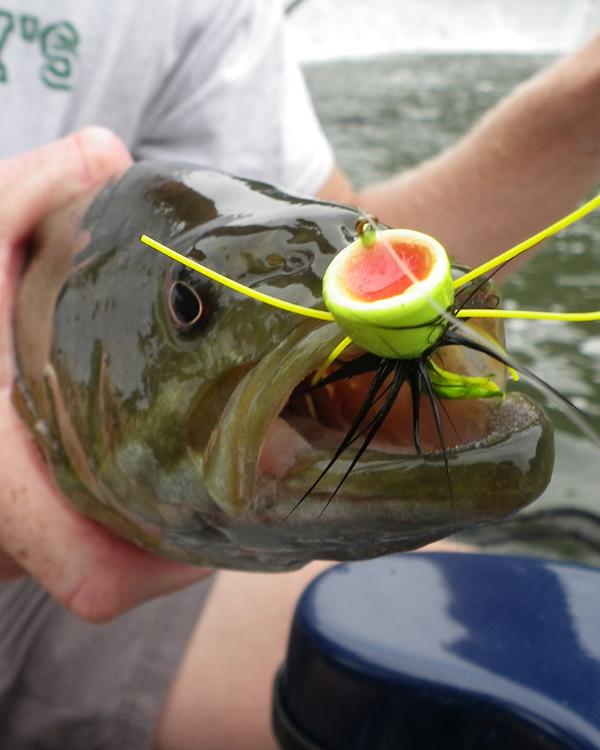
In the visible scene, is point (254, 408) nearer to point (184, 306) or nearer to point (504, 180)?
point (184, 306)

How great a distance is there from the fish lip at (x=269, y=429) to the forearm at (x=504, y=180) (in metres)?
1.54

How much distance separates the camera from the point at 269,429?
0.88 metres

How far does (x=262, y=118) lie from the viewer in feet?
8.18

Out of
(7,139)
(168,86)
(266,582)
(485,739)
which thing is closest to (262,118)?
(168,86)

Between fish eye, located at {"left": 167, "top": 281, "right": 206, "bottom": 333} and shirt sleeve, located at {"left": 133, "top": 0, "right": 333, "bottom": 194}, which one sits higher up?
fish eye, located at {"left": 167, "top": 281, "right": 206, "bottom": 333}

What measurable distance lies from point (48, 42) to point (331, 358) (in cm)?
163

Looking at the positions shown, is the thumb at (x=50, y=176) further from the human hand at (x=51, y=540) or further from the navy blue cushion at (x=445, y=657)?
the navy blue cushion at (x=445, y=657)

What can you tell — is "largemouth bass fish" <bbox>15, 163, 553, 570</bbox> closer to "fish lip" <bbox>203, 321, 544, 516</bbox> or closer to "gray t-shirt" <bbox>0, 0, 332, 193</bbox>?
"fish lip" <bbox>203, 321, 544, 516</bbox>

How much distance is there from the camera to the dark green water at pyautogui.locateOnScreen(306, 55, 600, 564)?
2.65 meters

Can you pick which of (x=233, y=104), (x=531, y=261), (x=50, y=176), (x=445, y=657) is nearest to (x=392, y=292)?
(x=445, y=657)

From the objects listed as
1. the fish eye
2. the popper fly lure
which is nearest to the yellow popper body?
the popper fly lure

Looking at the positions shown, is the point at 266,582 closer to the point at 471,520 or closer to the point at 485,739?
the point at 485,739

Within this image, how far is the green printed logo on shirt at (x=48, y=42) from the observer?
2.11 metres

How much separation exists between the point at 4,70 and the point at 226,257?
1357mm
